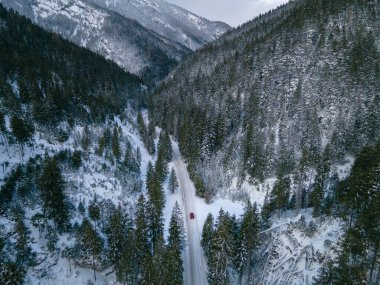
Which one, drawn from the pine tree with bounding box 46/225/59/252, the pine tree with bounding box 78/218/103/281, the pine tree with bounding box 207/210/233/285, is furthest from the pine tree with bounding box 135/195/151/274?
the pine tree with bounding box 46/225/59/252

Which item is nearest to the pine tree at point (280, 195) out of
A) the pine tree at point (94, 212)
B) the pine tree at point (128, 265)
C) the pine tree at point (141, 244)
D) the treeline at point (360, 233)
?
the treeline at point (360, 233)

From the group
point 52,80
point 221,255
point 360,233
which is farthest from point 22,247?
point 52,80

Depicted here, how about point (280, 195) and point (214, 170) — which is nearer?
point (280, 195)

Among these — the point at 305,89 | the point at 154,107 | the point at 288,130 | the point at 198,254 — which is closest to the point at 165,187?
the point at 198,254

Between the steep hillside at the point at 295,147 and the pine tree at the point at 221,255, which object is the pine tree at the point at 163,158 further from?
the pine tree at the point at 221,255

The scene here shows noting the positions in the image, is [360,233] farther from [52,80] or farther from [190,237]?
[52,80]

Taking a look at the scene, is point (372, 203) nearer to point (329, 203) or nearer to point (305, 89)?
point (329, 203)

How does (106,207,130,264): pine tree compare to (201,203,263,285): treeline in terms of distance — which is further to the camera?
(106,207,130,264): pine tree

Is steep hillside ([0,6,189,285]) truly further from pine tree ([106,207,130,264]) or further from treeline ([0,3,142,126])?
treeline ([0,3,142,126])

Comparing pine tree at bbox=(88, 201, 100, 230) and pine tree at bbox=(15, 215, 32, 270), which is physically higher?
pine tree at bbox=(88, 201, 100, 230)
